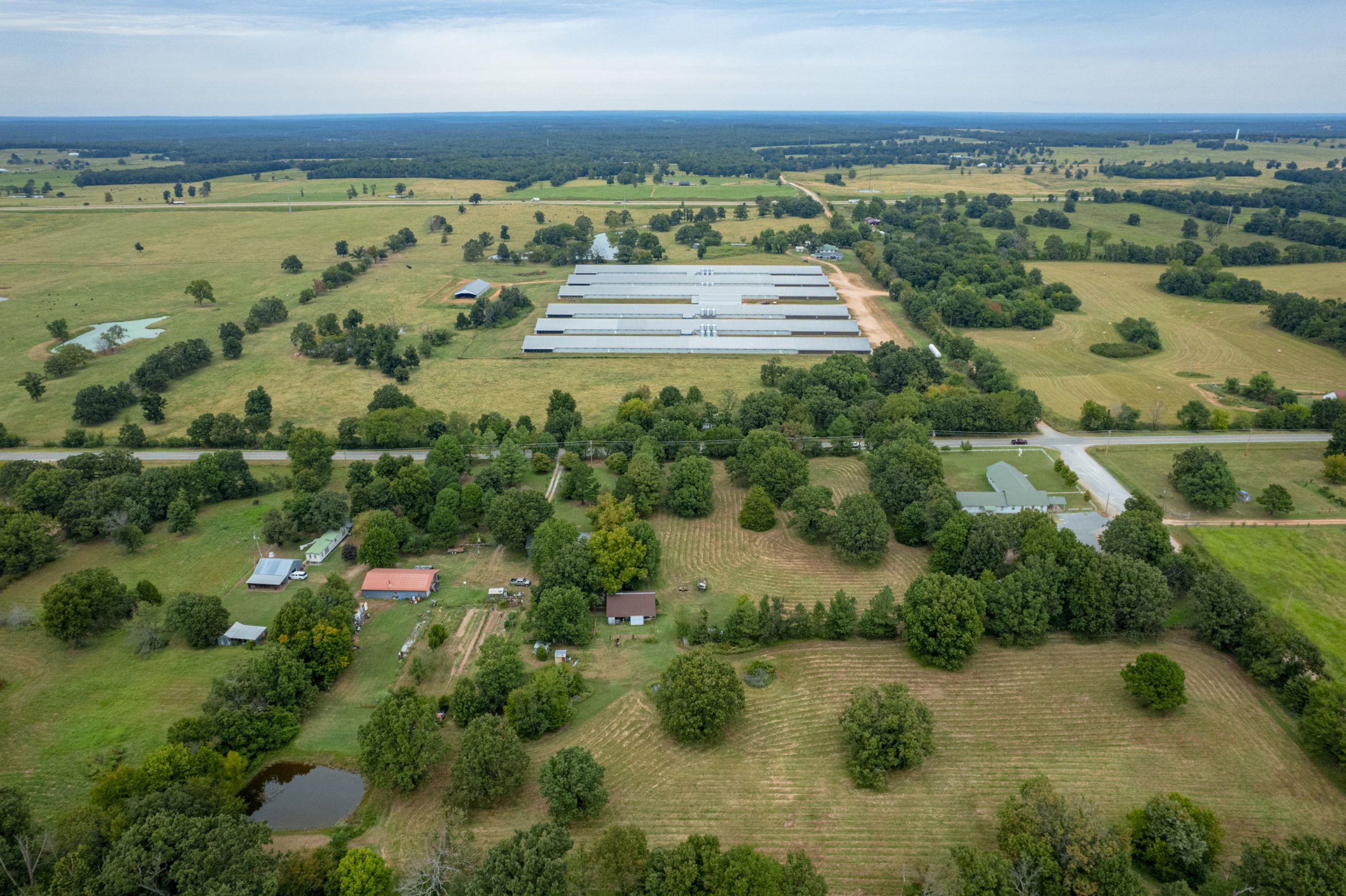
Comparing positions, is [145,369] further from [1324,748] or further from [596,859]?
[1324,748]

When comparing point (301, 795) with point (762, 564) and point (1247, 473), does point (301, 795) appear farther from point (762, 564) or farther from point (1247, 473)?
point (1247, 473)

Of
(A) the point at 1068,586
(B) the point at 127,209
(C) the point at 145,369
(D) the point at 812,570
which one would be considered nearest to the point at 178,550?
(C) the point at 145,369

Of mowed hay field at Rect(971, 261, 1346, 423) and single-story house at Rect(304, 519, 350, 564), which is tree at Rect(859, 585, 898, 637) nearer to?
single-story house at Rect(304, 519, 350, 564)

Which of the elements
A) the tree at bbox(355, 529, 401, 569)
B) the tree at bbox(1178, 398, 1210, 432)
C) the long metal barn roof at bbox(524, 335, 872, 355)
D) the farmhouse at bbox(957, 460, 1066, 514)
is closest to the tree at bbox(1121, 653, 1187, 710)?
the farmhouse at bbox(957, 460, 1066, 514)

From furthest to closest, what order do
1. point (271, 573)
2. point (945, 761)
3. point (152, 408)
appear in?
1. point (152, 408)
2. point (271, 573)
3. point (945, 761)

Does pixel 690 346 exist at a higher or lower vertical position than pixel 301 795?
higher

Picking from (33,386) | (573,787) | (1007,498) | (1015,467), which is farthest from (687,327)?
(573,787)

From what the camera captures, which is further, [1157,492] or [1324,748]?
[1157,492]
